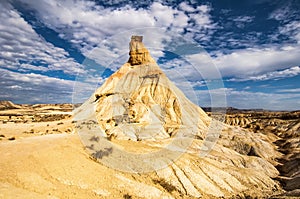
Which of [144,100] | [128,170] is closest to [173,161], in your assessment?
[128,170]

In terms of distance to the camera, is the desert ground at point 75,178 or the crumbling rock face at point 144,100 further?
the crumbling rock face at point 144,100

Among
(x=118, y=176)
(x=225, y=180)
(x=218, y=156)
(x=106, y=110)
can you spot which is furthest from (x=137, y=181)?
(x=106, y=110)

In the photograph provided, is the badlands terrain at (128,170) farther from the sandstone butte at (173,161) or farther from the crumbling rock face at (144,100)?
the crumbling rock face at (144,100)

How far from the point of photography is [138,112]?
153 feet

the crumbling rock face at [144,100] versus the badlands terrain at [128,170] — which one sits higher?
the crumbling rock face at [144,100]

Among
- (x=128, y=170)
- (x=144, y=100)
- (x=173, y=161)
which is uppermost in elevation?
(x=144, y=100)

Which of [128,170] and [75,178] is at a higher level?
[75,178]

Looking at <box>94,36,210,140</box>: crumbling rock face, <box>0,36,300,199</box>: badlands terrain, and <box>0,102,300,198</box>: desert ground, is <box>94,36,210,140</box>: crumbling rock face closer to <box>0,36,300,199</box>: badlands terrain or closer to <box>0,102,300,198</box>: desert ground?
<box>0,36,300,199</box>: badlands terrain

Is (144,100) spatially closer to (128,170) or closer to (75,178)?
(128,170)

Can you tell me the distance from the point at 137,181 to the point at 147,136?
15965 millimetres

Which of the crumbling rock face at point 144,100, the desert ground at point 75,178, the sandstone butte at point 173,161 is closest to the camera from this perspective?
the desert ground at point 75,178

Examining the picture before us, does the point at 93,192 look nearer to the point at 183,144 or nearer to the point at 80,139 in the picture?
the point at 80,139

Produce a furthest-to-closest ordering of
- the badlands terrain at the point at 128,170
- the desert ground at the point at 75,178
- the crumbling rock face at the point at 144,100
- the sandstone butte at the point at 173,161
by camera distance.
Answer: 1. the crumbling rock face at the point at 144,100
2. the sandstone butte at the point at 173,161
3. the badlands terrain at the point at 128,170
4. the desert ground at the point at 75,178

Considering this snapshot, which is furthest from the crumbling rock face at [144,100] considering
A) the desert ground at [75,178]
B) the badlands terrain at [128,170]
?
the desert ground at [75,178]
